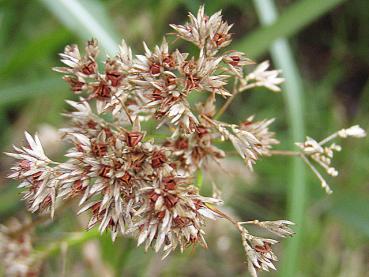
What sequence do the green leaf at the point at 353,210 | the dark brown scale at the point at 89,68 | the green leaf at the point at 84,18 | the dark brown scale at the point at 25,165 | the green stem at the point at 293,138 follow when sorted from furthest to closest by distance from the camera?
1. the green leaf at the point at 353,210
2. the green leaf at the point at 84,18
3. the green stem at the point at 293,138
4. the dark brown scale at the point at 89,68
5. the dark brown scale at the point at 25,165

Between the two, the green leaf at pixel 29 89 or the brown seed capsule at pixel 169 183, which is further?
the green leaf at pixel 29 89

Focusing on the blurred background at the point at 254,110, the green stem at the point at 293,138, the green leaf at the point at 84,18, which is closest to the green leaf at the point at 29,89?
the blurred background at the point at 254,110

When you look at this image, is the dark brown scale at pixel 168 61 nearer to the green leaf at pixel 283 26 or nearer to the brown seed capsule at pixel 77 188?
the brown seed capsule at pixel 77 188

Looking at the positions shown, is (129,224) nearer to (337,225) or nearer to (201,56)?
(201,56)

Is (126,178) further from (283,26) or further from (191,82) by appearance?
(283,26)

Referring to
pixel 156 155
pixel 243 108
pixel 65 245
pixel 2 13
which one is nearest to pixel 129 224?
pixel 156 155

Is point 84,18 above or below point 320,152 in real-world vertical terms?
above

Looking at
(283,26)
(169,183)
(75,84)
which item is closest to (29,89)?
(283,26)

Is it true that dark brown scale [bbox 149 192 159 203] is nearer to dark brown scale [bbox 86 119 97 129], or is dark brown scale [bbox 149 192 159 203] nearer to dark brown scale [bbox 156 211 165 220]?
dark brown scale [bbox 156 211 165 220]
